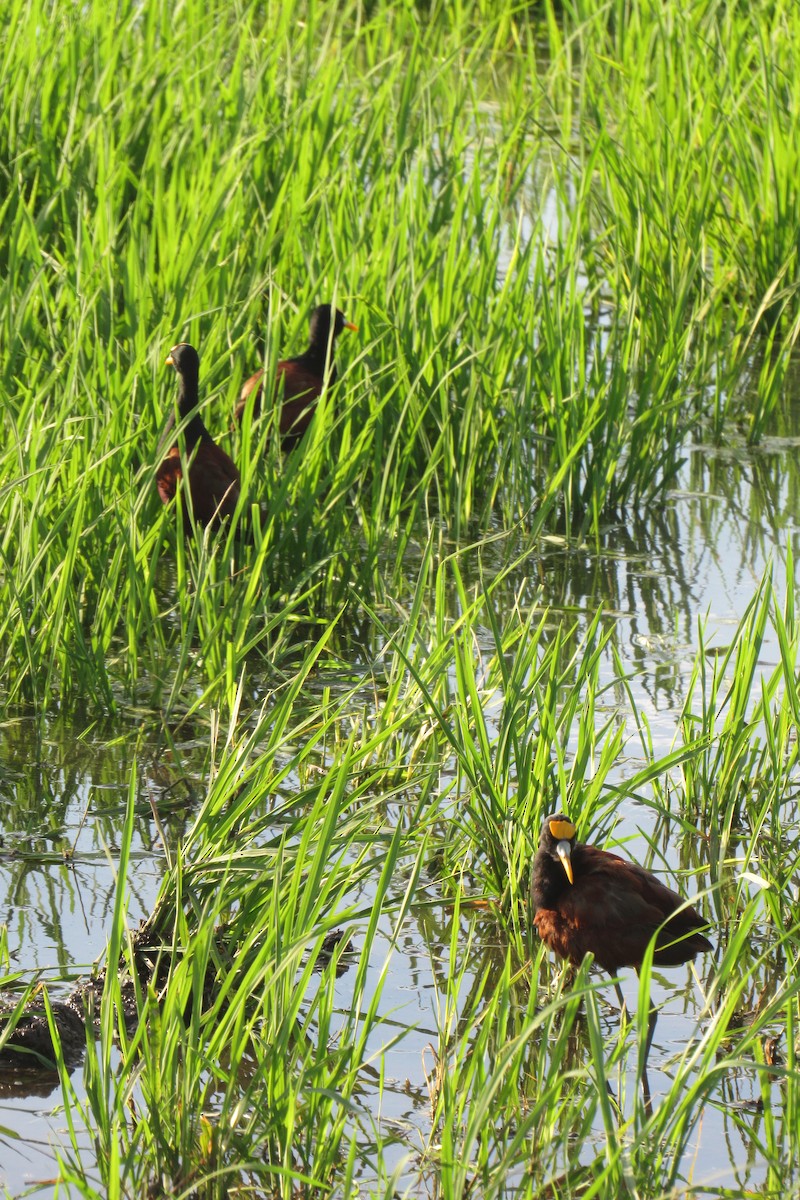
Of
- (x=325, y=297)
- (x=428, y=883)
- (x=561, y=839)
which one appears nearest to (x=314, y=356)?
(x=325, y=297)

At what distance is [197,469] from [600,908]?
219cm

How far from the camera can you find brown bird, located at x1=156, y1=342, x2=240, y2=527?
4859mm

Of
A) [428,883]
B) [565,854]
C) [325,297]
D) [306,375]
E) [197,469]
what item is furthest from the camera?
[325,297]

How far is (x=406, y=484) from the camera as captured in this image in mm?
5656

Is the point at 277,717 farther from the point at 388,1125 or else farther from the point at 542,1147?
the point at 542,1147

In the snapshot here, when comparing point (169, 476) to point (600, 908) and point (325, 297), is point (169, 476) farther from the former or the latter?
point (600, 908)

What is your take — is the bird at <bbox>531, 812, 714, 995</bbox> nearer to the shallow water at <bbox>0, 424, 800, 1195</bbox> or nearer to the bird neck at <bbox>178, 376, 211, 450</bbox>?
the shallow water at <bbox>0, 424, 800, 1195</bbox>

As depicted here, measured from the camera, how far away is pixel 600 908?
10.3 feet

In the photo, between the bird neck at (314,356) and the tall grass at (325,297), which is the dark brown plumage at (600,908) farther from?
the bird neck at (314,356)

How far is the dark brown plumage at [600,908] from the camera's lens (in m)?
3.16

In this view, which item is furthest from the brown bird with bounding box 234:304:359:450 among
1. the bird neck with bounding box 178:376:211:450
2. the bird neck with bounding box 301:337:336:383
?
the bird neck with bounding box 178:376:211:450

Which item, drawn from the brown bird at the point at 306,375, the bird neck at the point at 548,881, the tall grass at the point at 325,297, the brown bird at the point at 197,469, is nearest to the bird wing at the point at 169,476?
the brown bird at the point at 197,469

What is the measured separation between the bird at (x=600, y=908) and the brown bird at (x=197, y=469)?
77.7 inches

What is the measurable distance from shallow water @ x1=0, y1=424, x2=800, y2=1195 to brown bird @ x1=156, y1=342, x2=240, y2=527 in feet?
2.91
